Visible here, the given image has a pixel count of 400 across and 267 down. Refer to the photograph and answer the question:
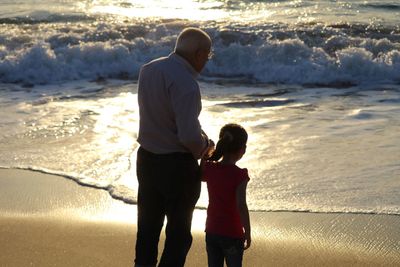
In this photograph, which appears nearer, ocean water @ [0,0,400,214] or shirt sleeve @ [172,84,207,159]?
shirt sleeve @ [172,84,207,159]

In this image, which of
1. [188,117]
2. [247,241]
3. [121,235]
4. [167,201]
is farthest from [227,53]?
[188,117]

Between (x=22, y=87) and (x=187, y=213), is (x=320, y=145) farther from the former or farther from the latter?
→ (x=22, y=87)

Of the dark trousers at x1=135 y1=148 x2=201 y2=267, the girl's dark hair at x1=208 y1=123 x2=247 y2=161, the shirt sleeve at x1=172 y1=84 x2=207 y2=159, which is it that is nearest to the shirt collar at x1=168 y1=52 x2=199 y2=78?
the shirt sleeve at x1=172 y1=84 x2=207 y2=159

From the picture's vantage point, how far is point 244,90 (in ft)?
40.8

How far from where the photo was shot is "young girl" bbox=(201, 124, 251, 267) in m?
3.96

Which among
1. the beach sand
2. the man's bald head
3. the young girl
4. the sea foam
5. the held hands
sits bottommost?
the sea foam

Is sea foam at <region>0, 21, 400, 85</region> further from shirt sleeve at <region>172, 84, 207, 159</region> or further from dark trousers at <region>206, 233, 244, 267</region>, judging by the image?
shirt sleeve at <region>172, 84, 207, 159</region>

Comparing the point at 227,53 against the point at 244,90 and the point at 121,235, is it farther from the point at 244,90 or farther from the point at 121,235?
the point at 121,235

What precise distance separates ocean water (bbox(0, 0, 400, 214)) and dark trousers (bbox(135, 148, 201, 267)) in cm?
213

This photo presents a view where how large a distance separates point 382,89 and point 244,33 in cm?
451

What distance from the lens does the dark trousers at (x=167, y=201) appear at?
159 inches

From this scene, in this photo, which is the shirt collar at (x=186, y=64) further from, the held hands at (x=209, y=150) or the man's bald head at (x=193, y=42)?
the held hands at (x=209, y=150)

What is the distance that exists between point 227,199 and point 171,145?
0.37 metres

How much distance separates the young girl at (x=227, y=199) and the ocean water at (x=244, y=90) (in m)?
2.24
